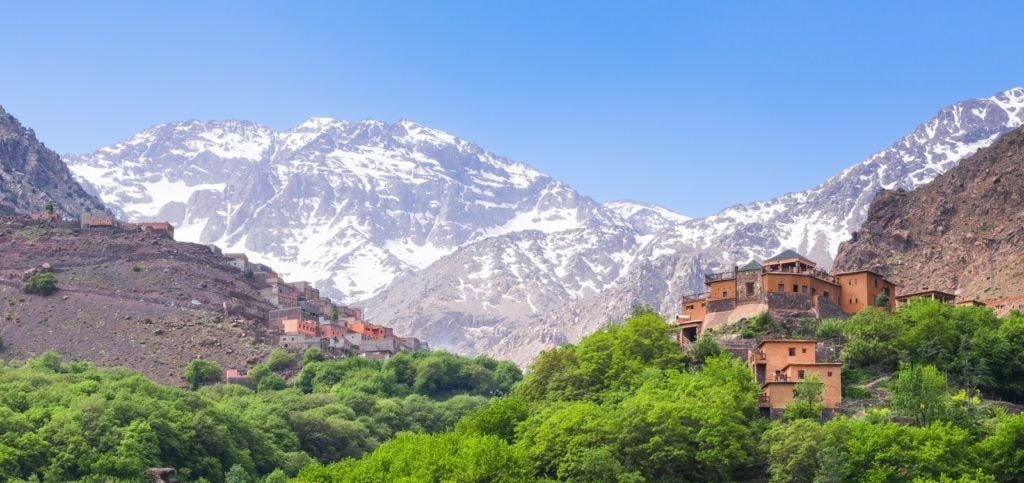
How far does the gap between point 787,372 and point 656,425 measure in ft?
43.5

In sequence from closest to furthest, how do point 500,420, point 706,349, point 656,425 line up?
point 656,425 < point 500,420 < point 706,349

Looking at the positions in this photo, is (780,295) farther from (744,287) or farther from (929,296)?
(929,296)

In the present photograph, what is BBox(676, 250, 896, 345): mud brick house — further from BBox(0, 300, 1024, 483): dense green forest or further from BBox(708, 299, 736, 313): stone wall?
BBox(0, 300, 1024, 483): dense green forest

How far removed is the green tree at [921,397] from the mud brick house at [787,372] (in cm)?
636

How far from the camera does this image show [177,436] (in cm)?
14662

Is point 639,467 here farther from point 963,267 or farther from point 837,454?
point 963,267

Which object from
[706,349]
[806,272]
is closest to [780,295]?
[806,272]

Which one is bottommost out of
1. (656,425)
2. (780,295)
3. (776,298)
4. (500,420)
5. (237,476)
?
(237,476)

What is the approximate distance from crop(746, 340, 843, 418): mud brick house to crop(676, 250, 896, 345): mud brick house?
12.3m

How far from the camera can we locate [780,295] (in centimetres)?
12950

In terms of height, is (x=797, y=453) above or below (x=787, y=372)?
below

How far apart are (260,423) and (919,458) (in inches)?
3462

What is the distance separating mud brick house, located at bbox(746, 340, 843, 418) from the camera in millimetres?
110625

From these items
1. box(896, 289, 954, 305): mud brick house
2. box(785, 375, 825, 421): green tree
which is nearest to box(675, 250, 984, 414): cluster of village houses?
box(896, 289, 954, 305): mud brick house
